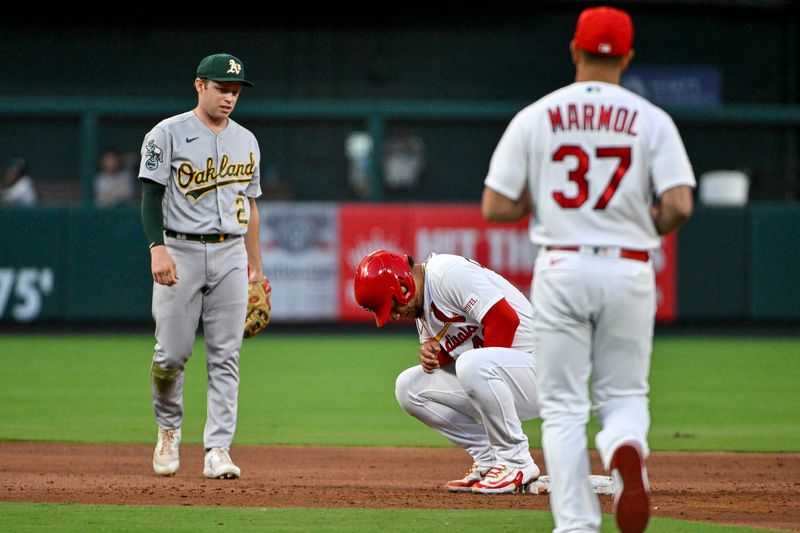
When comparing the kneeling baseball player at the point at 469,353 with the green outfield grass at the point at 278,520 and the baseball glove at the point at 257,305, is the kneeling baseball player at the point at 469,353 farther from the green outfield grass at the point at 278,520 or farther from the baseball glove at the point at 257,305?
the baseball glove at the point at 257,305

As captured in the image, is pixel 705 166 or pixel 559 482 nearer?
pixel 559 482

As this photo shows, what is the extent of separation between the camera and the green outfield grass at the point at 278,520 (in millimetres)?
4797

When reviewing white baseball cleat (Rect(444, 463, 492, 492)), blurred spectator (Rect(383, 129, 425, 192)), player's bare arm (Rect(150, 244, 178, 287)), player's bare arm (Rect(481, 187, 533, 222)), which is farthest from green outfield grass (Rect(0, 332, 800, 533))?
blurred spectator (Rect(383, 129, 425, 192))

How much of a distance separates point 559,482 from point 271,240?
11807 mm

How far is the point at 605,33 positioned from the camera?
411 centimetres

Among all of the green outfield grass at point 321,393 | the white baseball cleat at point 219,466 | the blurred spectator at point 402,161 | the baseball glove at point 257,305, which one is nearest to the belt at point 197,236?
the baseball glove at point 257,305

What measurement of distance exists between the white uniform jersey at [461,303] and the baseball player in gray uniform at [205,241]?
1020mm

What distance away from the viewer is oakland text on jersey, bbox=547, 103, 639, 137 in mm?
Result: 4090

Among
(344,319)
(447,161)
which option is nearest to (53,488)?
(344,319)

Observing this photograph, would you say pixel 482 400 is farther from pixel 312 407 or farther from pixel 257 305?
pixel 312 407

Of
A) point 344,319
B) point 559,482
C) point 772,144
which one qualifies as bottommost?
point 344,319

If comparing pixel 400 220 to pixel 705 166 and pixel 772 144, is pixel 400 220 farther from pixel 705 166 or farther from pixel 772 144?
pixel 772 144

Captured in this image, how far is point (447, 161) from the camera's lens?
17.1m

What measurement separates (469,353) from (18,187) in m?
11.5
